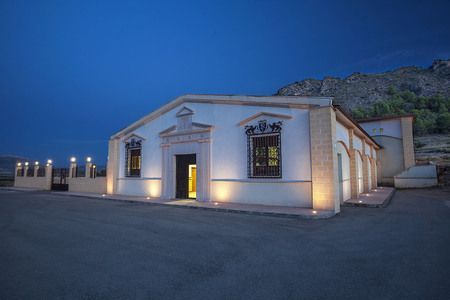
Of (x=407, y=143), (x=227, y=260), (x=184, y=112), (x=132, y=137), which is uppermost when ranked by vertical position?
(x=184, y=112)

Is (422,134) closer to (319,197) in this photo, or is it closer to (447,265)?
(319,197)

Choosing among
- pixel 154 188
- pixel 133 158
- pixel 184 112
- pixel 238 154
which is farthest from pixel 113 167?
pixel 238 154

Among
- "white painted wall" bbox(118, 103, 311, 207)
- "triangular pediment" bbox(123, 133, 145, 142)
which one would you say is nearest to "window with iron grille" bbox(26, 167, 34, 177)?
"triangular pediment" bbox(123, 133, 145, 142)

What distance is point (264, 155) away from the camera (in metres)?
10.5

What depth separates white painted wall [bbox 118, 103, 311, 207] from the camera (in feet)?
31.3

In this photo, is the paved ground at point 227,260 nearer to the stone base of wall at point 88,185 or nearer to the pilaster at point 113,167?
the pilaster at point 113,167

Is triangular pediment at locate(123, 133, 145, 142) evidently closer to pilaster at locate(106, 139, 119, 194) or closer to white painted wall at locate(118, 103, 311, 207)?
white painted wall at locate(118, 103, 311, 207)

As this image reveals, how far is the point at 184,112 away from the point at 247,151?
4.39m

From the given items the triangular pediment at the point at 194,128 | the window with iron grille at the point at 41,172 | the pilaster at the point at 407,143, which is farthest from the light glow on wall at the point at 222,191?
the window with iron grille at the point at 41,172

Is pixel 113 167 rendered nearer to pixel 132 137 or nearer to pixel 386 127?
pixel 132 137

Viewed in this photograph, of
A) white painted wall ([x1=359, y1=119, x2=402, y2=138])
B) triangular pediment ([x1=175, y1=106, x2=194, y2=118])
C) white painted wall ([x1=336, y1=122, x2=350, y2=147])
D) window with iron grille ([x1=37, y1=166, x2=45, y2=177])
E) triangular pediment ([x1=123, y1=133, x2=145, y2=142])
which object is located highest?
white painted wall ([x1=359, y1=119, x2=402, y2=138])

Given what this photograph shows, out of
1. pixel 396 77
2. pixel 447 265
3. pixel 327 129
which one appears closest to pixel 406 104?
pixel 396 77

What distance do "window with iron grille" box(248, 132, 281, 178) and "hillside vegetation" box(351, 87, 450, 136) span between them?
26.7 meters

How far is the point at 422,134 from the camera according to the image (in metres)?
34.5
